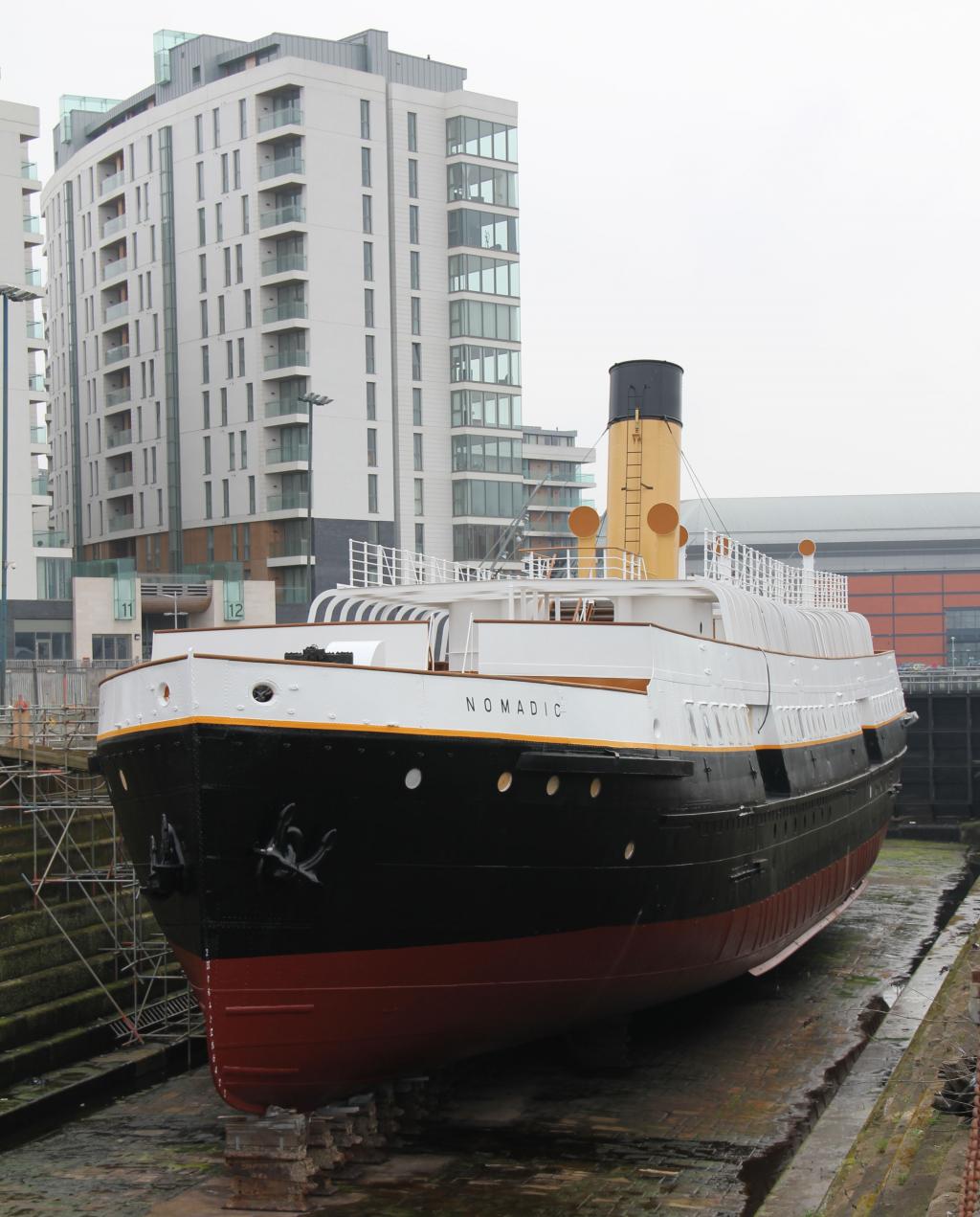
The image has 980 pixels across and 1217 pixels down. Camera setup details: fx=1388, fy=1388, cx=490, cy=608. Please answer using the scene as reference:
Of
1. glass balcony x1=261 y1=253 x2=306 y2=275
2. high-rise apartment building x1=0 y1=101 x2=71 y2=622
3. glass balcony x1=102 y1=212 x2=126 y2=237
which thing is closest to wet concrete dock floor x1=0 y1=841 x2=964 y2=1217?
high-rise apartment building x1=0 y1=101 x2=71 y2=622

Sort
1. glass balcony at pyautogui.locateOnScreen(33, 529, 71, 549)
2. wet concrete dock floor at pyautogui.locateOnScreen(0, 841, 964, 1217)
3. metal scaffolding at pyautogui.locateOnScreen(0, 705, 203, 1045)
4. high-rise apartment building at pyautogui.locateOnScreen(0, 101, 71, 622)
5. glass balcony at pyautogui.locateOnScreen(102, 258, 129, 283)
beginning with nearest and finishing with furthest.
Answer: wet concrete dock floor at pyautogui.locateOnScreen(0, 841, 964, 1217) → metal scaffolding at pyautogui.locateOnScreen(0, 705, 203, 1045) → high-rise apartment building at pyautogui.locateOnScreen(0, 101, 71, 622) → glass balcony at pyautogui.locateOnScreen(33, 529, 71, 549) → glass balcony at pyautogui.locateOnScreen(102, 258, 129, 283)

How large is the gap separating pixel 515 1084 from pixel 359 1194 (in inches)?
133

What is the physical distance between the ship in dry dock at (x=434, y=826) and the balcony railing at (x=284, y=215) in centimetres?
3700

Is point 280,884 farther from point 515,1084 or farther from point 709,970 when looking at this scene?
point 709,970

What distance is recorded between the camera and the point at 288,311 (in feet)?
171

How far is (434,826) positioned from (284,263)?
141 feet

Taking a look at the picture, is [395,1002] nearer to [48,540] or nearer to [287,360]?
[48,540]

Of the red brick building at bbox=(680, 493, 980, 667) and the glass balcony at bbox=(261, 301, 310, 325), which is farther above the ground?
the glass balcony at bbox=(261, 301, 310, 325)

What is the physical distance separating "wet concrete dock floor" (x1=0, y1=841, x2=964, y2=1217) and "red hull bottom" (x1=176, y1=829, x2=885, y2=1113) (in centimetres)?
96

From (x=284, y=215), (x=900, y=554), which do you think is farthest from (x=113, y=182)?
(x=900, y=554)

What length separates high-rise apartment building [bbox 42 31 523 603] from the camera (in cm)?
5222

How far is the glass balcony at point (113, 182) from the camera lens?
190 ft

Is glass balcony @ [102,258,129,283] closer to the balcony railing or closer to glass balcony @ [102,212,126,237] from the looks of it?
glass balcony @ [102,212,126,237]

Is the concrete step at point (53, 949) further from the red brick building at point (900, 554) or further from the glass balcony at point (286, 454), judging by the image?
the red brick building at point (900, 554)
